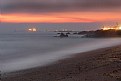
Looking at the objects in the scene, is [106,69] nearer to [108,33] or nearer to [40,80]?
[40,80]

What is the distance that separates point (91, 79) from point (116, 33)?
110911mm

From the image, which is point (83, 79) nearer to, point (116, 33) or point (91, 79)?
point (91, 79)

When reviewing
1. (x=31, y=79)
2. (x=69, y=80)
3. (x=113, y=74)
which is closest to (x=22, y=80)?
(x=31, y=79)

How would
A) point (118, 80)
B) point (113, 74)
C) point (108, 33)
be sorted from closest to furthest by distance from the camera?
1. point (118, 80)
2. point (113, 74)
3. point (108, 33)

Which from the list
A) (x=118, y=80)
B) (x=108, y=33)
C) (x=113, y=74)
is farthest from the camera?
(x=108, y=33)

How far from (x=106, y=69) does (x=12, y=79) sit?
4229 millimetres

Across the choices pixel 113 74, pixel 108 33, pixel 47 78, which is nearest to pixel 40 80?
pixel 47 78

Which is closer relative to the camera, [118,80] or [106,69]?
[118,80]

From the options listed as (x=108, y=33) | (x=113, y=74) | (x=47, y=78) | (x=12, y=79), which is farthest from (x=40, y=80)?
(x=108, y=33)

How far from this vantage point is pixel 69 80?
40.3 feet

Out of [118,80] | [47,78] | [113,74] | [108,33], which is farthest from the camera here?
[108,33]

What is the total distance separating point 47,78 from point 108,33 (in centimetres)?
10735

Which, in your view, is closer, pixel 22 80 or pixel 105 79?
pixel 105 79

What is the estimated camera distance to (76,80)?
40.1 feet
